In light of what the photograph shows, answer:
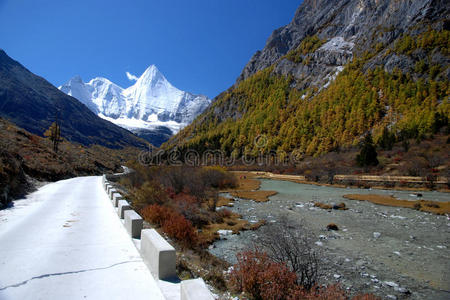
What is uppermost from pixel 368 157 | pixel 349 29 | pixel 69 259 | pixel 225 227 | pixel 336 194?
pixel 349 29

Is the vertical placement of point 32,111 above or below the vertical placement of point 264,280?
above

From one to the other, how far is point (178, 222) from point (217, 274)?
3.85 metres

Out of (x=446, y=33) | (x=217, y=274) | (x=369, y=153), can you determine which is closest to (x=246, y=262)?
(x=217, y=274)

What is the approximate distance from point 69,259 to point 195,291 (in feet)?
10.6

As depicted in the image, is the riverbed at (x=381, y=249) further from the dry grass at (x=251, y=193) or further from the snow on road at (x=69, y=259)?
the dry grass at (x=251, y=193)

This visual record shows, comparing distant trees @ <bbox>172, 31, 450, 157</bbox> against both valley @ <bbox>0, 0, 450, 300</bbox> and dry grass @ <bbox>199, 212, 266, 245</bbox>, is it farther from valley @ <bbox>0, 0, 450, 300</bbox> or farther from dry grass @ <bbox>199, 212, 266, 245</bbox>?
dry grass @ <bbox>199, 212, 266, 245</bbox>

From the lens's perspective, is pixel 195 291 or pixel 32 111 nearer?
pixel 195 291

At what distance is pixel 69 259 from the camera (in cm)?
482

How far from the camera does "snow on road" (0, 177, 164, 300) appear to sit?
3713 mm

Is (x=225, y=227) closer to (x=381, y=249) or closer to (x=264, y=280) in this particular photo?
(x=381, y=249)

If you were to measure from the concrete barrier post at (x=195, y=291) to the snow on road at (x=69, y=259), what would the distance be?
0.78 meters

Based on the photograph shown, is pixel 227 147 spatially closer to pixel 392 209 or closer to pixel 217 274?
pixel 392 209

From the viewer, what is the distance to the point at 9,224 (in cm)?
699

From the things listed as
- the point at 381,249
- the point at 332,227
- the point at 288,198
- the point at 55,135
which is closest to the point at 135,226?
the point at 381,249
